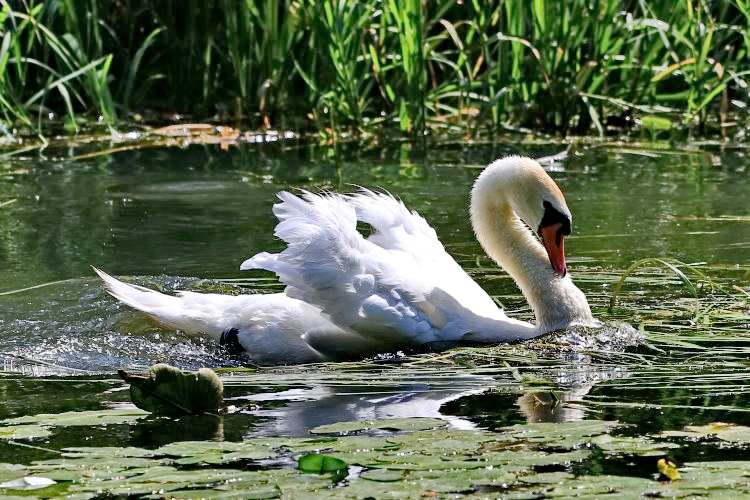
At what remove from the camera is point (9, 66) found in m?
10.8

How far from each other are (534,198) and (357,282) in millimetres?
905

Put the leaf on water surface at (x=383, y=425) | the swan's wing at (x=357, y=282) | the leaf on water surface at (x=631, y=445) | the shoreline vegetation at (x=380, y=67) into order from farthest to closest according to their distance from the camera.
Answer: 1. the shoreline vegetation at (x=380, y=67)
2. the swan's wing at (x=357, y=282)
3. the leaf on water surface at (x=383, y=425)
4. the leaf on water surface at (x=631, y=445)

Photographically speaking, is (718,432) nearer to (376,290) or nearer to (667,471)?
(667,471)

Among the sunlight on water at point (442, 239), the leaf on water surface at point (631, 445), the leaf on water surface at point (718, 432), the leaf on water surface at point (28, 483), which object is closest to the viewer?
the leaf on water surface at point (28, 483)

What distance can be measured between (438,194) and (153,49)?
4.39 m

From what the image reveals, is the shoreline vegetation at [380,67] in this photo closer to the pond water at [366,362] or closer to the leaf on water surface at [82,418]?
the pond water at [366,362]

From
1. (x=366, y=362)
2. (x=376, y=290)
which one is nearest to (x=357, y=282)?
(x=376, y=290)

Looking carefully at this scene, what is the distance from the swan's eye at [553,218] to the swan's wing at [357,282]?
0.43 meters

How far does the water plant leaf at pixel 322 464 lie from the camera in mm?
3148

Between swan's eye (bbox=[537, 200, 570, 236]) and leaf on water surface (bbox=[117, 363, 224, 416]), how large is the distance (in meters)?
1.97

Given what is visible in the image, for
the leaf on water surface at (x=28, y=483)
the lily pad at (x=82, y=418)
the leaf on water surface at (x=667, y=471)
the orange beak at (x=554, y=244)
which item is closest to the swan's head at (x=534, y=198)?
the orange beak at (x=554, y=244)

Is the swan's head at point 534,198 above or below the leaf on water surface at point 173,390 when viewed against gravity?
above

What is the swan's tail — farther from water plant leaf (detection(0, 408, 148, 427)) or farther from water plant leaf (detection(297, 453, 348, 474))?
water plant leaf (detection(297, 453, 348, 474))

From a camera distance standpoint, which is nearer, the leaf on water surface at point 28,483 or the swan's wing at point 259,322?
the leaf on water surface at point 28,483
